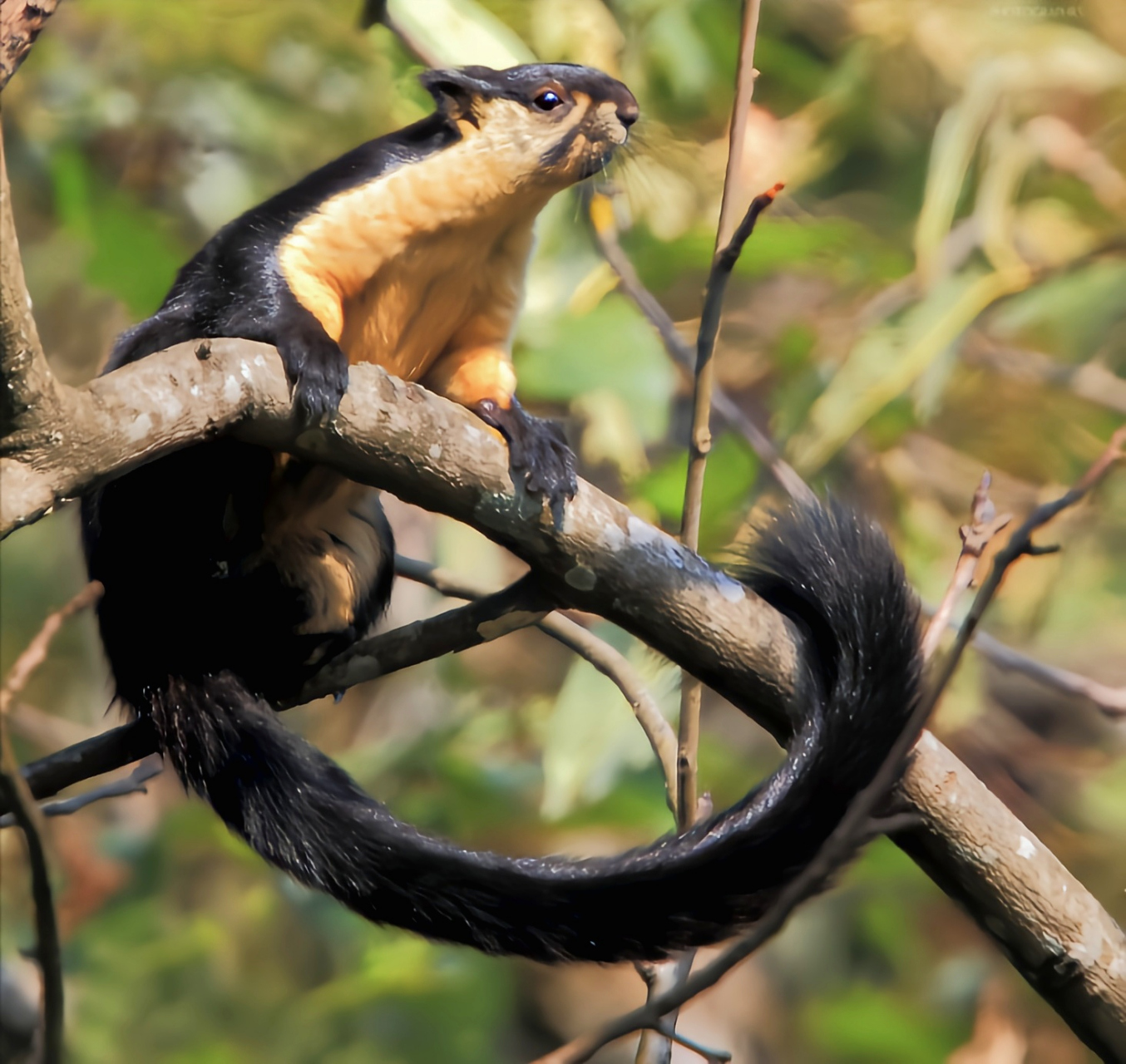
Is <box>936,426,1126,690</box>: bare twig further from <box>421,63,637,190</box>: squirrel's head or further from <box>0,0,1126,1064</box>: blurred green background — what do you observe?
<box>0,0,1126,1064</box>: blurred green background

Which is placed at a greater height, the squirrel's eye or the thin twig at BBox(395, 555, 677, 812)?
the squirrel's eye

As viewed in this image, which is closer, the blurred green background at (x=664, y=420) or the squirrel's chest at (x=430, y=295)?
the squirrel's chest at (x=430, y=295)


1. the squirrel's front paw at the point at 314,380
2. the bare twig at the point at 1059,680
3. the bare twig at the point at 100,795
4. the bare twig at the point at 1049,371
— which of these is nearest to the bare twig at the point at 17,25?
the squirrel's front paw at the point at 314,380

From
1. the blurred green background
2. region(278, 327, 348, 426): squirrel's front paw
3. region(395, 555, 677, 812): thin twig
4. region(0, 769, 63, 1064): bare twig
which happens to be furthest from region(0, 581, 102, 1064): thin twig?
the blurred green background

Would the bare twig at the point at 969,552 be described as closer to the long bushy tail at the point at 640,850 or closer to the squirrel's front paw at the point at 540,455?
the long bushy tail at the point at 640,850

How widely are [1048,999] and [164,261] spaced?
2661 mm

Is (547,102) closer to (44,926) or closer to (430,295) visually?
(430,295)

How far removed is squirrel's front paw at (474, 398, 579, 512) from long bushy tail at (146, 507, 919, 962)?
1.04 feet

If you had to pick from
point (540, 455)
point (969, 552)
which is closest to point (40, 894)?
point (540, 455)

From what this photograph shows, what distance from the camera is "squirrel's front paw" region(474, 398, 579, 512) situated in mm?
1729

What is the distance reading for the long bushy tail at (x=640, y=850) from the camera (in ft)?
5.20

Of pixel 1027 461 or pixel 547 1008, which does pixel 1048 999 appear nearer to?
pixel 1027 461

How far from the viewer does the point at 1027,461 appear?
415 cm

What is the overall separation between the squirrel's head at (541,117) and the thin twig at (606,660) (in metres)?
0.70
